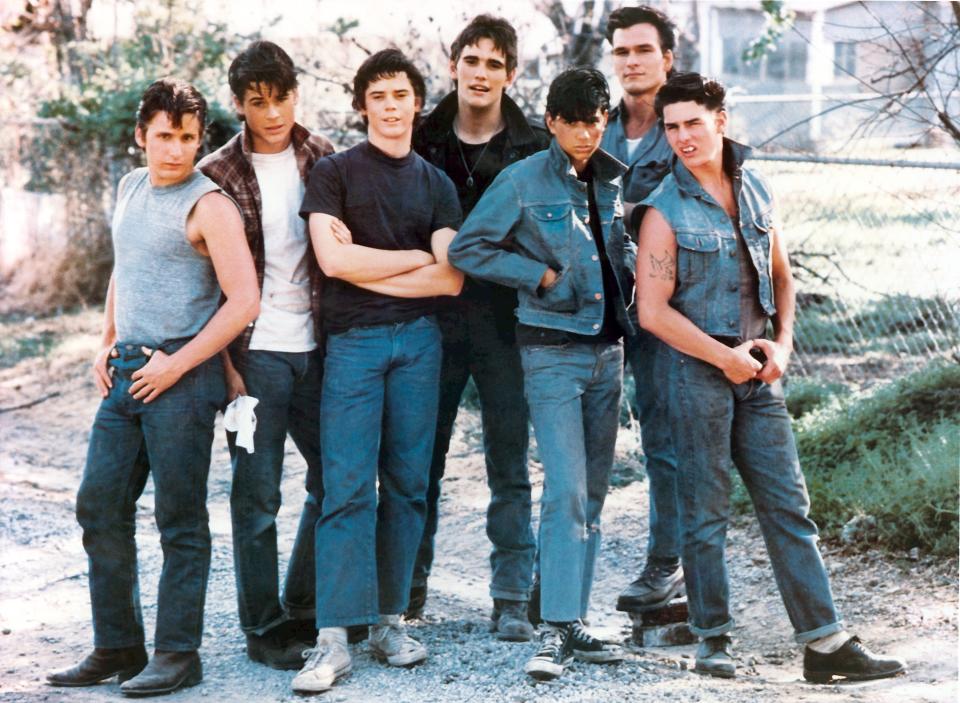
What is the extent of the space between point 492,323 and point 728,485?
111cm

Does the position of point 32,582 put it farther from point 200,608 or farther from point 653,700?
point 653,700

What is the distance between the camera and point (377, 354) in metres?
4.51

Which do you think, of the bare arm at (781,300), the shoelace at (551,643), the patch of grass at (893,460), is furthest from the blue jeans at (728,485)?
the patch of grass at (893,460)

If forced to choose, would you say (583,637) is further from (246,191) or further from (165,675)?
(246,191)

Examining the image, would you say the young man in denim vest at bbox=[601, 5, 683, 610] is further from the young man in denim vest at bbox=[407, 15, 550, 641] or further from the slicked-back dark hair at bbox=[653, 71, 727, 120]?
the slicked-back dark hair at bbox=[653, 71, 727, 120]

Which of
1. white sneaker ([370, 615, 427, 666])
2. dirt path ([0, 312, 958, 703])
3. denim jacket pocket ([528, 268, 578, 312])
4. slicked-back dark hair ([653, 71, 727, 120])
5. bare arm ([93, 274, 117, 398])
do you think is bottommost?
dirt path ([0, 312, 958, 703])

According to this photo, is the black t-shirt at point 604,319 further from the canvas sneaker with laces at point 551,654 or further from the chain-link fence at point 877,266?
the chain-link fence at point 877,266

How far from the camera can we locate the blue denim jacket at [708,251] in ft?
14.6

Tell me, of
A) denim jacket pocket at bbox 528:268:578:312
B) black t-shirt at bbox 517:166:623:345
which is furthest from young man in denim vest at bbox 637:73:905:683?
denim jacket pocket at bbox 528:268:578:312

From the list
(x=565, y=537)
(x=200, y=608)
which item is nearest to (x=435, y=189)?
(x=565, y=537)

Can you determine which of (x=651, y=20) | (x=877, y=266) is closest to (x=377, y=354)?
(x=651, y=20)

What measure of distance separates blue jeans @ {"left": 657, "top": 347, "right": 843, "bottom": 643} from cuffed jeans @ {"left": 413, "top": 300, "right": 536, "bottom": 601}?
0.69 metres

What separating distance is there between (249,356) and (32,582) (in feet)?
6.54

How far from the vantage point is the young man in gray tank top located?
4340mm
